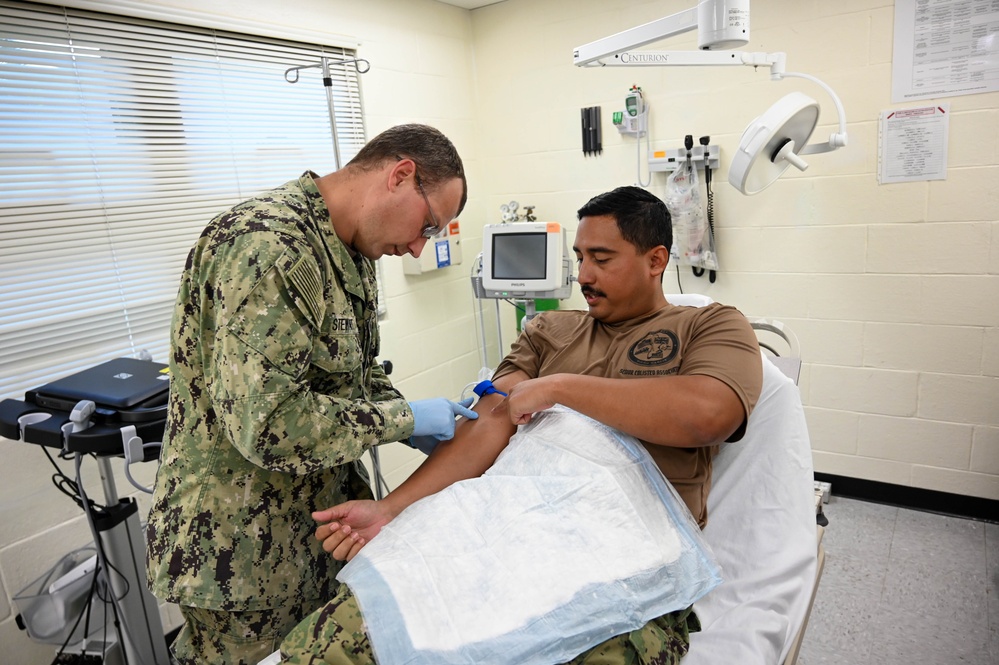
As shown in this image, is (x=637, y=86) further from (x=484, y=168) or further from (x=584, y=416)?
(x=584, y=416)

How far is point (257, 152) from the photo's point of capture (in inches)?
107

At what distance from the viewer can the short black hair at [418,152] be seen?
126cm

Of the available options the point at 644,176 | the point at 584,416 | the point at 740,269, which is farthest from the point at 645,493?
the point at 644,176

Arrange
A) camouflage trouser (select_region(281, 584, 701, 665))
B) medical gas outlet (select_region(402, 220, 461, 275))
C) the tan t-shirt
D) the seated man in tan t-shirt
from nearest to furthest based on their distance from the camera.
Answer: camouflage trouser (select_region(281, 584, 701, 665)), the seated man in tan t-shirt, the tan t-shirt, medical gas outlet (select_region(402, 220, 461, 275))

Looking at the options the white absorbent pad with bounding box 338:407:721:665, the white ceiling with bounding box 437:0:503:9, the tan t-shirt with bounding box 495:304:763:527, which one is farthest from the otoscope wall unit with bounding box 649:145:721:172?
the white absorbent pad with bounding box 338:407:721:665

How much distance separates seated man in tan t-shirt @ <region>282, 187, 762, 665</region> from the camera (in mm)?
1166

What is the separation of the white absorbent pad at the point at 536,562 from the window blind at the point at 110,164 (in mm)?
1549

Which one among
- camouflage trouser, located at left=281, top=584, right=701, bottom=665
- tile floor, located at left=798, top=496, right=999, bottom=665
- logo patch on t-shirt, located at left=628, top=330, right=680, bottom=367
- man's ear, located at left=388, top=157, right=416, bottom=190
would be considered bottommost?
tile floor, located at left=798, top=496, right=999, bottom=665

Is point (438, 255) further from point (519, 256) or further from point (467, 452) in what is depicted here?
point (467, 452)

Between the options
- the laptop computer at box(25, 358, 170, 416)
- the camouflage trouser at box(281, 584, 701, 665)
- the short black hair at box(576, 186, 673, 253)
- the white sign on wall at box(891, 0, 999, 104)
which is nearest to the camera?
the camouflage trouser at box(281, 584, 701, 665)

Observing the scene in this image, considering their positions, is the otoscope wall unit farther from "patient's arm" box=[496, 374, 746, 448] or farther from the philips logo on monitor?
"patient's arm" box=[496, 374, 746, 448]

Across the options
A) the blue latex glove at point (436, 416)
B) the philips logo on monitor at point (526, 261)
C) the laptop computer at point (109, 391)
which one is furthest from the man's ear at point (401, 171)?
the philips logo on monitor at point (526, 261)

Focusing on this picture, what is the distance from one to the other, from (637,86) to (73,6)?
2.31 m

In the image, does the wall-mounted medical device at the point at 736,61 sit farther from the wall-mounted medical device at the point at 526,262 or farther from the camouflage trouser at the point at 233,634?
the camouflage trouser at the point at 233,634
